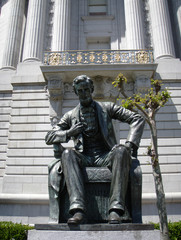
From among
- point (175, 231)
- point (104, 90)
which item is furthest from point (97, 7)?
point (175, 231)

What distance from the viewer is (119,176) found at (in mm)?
3545

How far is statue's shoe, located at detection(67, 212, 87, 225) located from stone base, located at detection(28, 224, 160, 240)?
7 cm

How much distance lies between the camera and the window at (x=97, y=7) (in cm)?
2064

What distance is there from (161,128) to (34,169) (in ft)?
23.6

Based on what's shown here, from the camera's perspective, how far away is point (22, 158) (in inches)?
543

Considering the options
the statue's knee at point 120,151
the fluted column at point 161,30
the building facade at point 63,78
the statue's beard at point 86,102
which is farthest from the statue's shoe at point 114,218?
the fluted column at point 161,30

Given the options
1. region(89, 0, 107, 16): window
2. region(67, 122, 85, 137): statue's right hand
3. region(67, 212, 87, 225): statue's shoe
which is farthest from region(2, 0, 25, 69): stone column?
region(67, 212, 87, 225): statue's shoe

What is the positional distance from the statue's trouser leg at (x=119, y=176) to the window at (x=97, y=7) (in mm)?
19067

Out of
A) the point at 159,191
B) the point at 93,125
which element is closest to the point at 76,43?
the point at 159,191

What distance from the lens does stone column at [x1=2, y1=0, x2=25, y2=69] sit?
58.7ft

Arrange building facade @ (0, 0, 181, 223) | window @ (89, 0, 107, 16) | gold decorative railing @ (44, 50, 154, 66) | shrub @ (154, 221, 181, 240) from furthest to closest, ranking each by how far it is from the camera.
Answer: window @ (89, 0, 107, 16) → gold decorative railing @ (44, 50, 154, 66) → building facade @ (0, 0, 181, 223) → shrub @ (154, 221, 181, 240)

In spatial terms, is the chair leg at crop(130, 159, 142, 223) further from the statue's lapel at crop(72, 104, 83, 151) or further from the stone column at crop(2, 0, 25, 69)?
the stone column at crop(2, 0, 25, 69)

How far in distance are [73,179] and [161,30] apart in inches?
629

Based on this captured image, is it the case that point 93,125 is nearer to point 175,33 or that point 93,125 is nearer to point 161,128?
point 161,128
